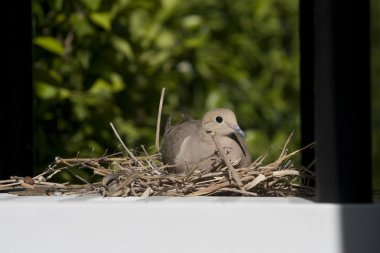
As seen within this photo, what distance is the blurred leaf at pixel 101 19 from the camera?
3895 millimetres

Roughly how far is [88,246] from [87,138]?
2.13 meters

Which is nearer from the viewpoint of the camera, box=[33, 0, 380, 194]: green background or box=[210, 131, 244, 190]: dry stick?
box=[210, 131, 244, 190]: dry stick

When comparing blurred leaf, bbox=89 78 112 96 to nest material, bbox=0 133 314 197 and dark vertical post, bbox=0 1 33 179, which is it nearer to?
dark vertical post, bbox=0 1 33 179

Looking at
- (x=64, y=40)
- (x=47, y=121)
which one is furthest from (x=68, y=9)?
(x=47, y=121)

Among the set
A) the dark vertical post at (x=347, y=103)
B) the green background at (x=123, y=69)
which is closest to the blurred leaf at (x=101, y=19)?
the green background at (x=123, y=69)

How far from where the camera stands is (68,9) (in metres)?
4.09

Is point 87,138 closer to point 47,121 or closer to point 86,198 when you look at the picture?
point 47,121

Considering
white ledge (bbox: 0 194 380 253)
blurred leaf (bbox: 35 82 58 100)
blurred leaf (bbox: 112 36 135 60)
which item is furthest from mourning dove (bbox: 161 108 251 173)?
blurred leaf (bbox: 112 36 135 60)

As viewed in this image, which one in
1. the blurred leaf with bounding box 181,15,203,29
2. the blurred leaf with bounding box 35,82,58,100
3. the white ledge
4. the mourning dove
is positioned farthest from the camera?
the blurred leaf with bounding box 181,15,203,29

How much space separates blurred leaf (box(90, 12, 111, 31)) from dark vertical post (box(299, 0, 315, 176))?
1.17 metres

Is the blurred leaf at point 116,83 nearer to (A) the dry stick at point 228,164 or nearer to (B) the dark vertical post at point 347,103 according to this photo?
(A) the dry stick at point 228,164

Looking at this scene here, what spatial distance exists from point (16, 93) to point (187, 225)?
48.7 inches

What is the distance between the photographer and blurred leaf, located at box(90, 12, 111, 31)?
12.8ft

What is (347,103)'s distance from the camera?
Result: 1971 mm
